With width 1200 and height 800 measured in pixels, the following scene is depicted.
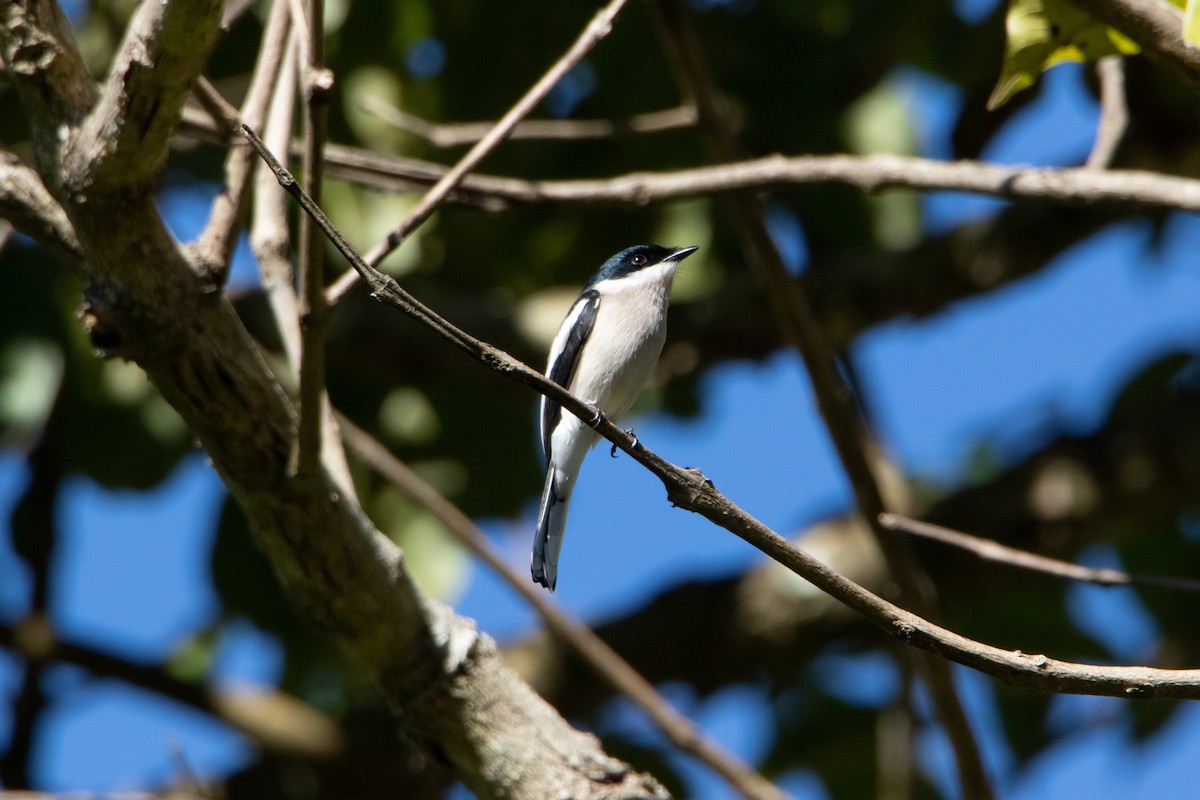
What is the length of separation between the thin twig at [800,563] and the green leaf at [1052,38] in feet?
4.44

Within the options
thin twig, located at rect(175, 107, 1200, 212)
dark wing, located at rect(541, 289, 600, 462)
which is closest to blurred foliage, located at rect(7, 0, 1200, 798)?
dark wing, located at rect(541, 289, 600, 462)

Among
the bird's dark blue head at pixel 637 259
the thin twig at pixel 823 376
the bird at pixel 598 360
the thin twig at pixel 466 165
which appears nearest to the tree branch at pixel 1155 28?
the thin twig at pixel 466 165

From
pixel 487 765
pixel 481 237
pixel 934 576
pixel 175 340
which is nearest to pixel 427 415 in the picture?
pixel 481 237

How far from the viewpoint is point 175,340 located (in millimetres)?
2600

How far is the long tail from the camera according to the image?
3.22 meters

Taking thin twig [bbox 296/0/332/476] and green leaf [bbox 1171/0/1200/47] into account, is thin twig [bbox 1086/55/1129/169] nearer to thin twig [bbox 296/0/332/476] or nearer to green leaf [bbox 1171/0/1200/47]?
green leaf [bbox 1171/0/1200/47]

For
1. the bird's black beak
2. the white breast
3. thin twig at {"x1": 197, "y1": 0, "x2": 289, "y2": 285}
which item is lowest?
thin twig at {"x1": 197, "y1": 0, "x2": 289, "y2": 285}

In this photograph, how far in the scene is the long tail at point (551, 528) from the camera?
3.22 meters

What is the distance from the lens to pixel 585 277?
18.5 feet

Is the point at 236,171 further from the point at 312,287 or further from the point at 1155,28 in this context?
the point at 1155,28

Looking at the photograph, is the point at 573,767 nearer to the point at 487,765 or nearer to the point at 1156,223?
the point at 487,765

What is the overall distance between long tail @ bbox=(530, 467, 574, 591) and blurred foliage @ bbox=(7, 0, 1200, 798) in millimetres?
1471

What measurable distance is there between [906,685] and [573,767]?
5.41 ft

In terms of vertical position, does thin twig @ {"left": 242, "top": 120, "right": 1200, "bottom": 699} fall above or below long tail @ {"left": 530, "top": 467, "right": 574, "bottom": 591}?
below
